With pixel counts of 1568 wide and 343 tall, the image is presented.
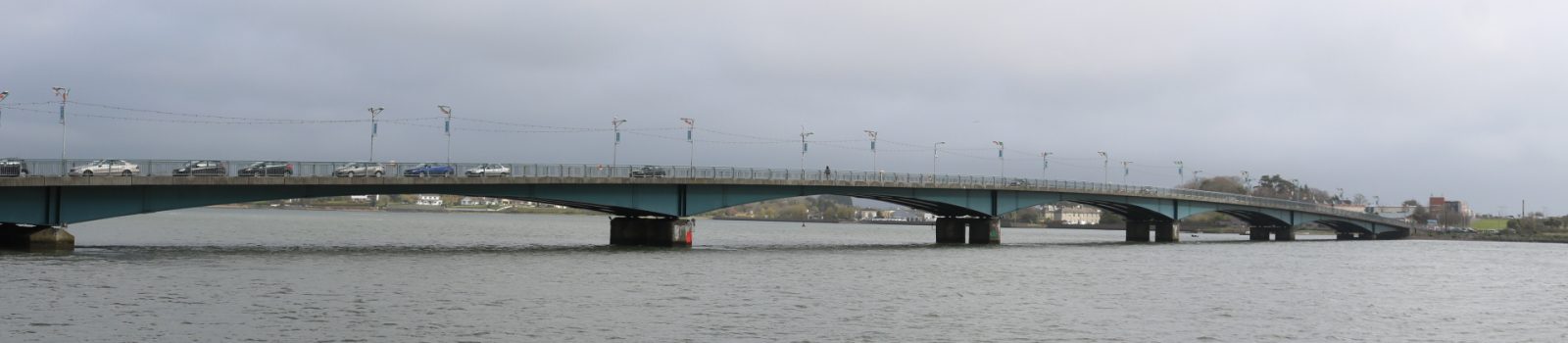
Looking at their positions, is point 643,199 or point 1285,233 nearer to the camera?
point 643,199

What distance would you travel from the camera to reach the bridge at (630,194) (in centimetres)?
6078

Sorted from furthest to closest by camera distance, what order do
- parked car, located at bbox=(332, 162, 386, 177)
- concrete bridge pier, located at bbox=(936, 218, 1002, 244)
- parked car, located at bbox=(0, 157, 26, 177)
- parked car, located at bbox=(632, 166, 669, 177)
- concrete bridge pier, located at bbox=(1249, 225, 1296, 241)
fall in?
concrete bridge pier, located at bbox=(1249, 225, 1296, 241) → concrete bridge pier, located at bbox=(936, 218, 1002, 244) → parked car, located at bbox=(632, 166, 669, 177) → parked car, located at bbox=(332, 162, 386, 177) → parked car, located at bbox=(0, 157, 26, 177)

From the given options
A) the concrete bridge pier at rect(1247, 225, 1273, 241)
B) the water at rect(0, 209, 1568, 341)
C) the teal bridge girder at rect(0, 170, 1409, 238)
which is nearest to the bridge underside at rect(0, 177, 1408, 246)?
the teal bridge girder at rect(0, 170, 1409, 238)

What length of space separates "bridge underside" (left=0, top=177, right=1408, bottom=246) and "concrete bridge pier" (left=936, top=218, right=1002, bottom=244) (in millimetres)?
85

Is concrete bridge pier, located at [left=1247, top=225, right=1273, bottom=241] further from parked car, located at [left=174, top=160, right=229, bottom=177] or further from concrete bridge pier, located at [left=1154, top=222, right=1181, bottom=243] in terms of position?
parked car, located at [left=174, top=160, right=229, bottom=177]

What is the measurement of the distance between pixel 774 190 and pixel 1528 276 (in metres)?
46.9

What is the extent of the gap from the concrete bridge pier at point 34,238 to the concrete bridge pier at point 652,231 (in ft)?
117

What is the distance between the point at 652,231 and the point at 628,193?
5.90 metres

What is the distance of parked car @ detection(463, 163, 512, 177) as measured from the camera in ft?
248

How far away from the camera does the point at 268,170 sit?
221 ft

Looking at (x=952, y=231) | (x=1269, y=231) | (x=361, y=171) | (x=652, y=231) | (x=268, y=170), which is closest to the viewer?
(x=268, y=170)

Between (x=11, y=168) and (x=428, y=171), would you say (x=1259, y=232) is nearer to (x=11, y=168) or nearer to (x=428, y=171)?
(x=428, y=171)

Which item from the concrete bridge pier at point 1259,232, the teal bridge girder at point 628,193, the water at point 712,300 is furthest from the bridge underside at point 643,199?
the water at point 712,300

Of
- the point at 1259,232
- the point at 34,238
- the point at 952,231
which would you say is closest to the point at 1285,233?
the point at 1259,232
